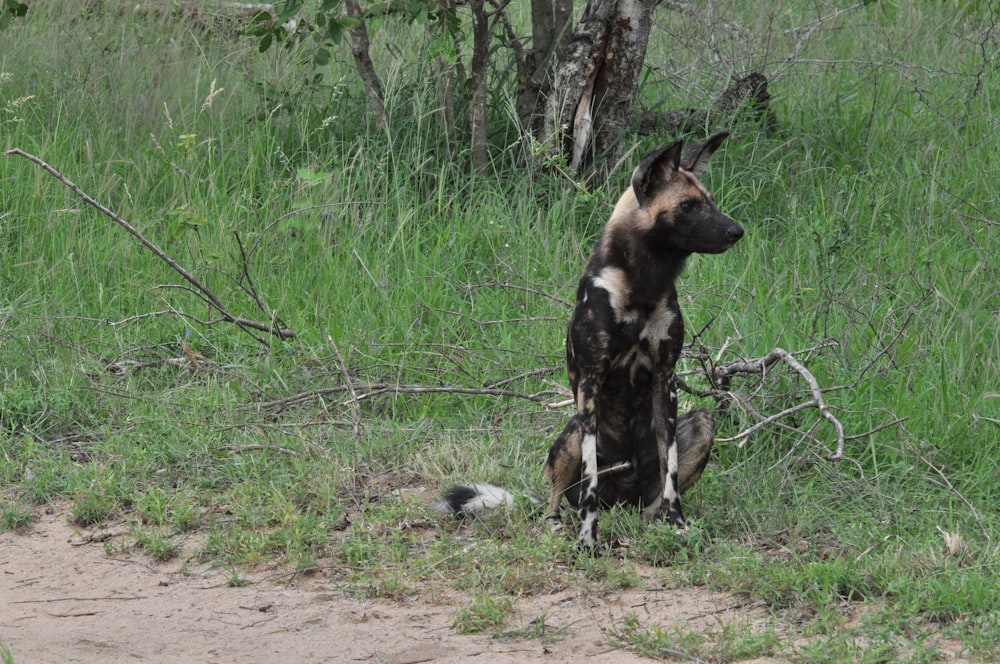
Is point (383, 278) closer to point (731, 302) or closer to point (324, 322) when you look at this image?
point (324, 322)

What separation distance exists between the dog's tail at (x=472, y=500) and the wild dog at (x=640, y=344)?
19 millimetres

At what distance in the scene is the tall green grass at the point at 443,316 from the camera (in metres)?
4.02

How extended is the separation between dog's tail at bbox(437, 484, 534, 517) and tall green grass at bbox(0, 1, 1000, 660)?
0.23 ft

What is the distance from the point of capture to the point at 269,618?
3.65 m

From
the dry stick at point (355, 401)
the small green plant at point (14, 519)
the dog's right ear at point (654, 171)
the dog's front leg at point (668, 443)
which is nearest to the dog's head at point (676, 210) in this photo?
the dog's right ear at point (654, 171)

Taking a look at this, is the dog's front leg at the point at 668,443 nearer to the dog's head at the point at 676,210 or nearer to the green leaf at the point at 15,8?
the dog's head at the point at 676,210

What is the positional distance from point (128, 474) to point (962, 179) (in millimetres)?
4461

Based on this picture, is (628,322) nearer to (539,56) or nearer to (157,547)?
(157,547)

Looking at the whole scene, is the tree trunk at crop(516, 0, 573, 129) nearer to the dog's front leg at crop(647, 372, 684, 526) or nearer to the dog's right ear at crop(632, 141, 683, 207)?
the dog's right ear at crop(632, 141, 683, 207)

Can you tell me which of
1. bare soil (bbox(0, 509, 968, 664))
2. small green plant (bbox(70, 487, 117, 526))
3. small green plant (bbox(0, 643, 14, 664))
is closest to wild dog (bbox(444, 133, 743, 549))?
bare soil (bbox(0, 509, 968, 664))

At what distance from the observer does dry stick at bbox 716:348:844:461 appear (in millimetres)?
4230

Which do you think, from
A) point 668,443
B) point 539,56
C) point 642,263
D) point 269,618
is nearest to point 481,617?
point 269,618

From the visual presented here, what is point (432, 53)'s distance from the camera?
5.42 metres

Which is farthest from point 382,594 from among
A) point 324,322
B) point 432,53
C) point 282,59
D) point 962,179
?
point 282,59
